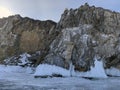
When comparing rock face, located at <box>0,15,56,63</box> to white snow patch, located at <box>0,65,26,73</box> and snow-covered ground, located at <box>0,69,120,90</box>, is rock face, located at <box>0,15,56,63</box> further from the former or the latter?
snow-covered ground, located at <box>0,69,120,90</box>

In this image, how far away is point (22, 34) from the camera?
10912cm

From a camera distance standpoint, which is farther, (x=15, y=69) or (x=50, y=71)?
(x=15, y=69)

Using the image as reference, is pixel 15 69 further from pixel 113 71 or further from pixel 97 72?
pixel 113 71

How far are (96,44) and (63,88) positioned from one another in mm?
29812

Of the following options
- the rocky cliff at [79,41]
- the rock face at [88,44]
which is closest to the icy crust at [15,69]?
the rocky cliff at [79,41]

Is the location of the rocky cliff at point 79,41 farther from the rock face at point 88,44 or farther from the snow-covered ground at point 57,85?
the snow-covered ground at point 57,85

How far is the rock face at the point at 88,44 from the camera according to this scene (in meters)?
62.9

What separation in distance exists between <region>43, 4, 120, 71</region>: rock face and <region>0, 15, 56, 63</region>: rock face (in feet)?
92.8

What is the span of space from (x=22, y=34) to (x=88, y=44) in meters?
47.7

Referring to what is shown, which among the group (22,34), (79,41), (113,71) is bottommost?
(113,71)

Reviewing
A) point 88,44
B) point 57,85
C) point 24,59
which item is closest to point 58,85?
point 57,85

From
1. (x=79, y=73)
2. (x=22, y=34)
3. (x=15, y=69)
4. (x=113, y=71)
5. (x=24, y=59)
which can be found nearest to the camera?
(x=79, y=73)

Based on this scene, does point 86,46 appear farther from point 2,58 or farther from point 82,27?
point 2,58

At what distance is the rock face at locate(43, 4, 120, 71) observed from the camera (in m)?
62.9
